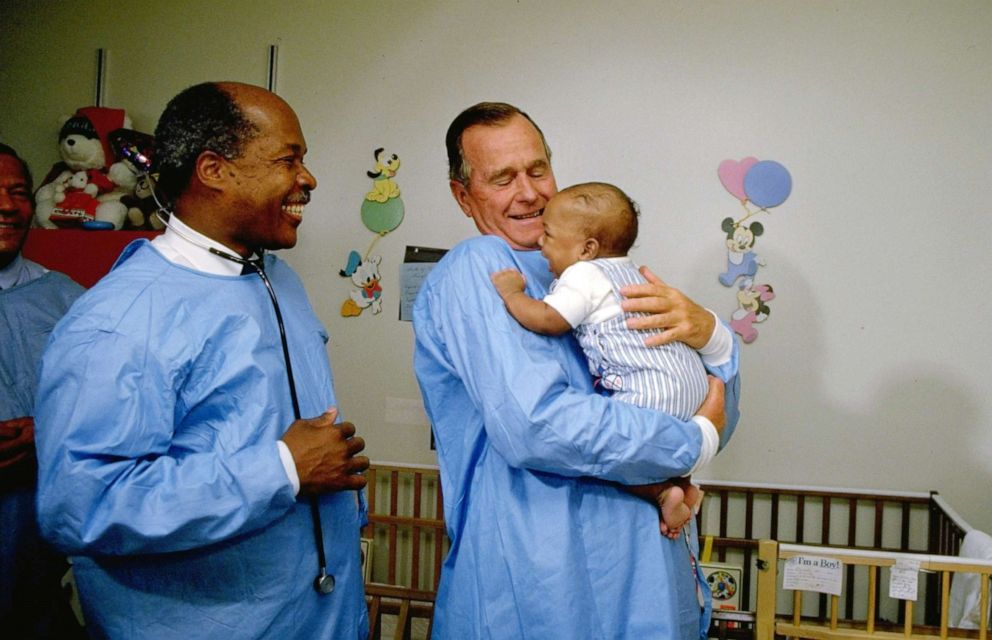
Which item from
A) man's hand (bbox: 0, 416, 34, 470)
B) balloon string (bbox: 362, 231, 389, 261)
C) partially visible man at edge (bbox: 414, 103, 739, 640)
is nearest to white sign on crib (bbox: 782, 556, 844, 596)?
partially visible man at edge (bbox: 414, 103, 739, 640)

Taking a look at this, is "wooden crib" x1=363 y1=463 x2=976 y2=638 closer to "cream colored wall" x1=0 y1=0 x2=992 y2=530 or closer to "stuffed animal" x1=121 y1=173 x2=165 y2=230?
"cream colored wall" x1=0 y1=0 x2=992 y2=530

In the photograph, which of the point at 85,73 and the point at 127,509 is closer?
the point at 127,509

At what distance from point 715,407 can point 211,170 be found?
3.05ft

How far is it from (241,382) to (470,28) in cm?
208

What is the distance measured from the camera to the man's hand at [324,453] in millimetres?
1071

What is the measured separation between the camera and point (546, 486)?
1.13 m

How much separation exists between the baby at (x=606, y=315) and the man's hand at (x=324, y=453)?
1.14 ft

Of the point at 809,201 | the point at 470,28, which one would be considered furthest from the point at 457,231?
the point at 809,201

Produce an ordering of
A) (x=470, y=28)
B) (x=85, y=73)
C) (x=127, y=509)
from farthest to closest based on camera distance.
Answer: (x=85, y=73), (x=470, y=28), (x=127, y=509)

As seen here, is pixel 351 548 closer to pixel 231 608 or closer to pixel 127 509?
pixel 231 608

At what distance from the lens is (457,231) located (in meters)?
2.78

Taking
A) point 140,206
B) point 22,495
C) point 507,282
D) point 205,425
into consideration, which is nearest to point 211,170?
point 205,425

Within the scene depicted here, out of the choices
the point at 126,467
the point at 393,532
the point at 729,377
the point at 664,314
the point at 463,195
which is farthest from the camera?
the point at 393,532

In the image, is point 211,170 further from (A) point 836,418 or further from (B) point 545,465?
(A) point 836,418
